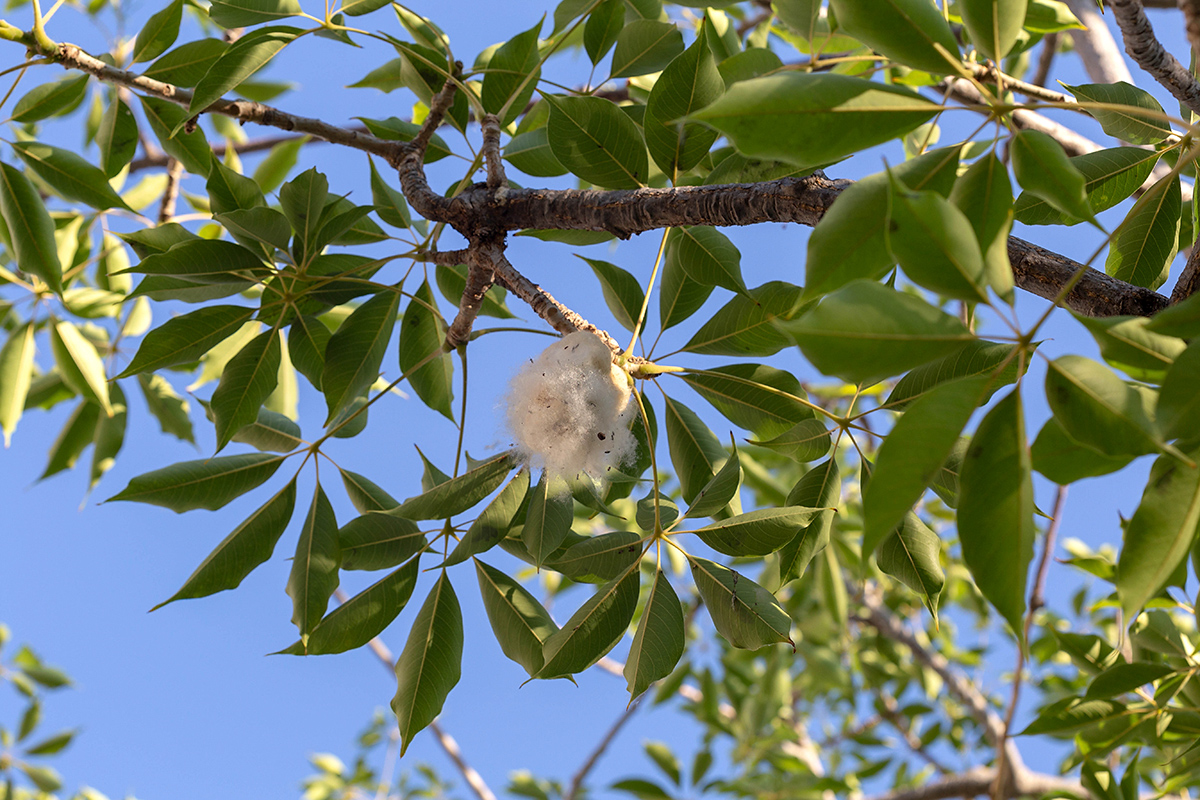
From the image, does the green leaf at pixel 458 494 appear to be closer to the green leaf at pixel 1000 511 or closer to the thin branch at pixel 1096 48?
the green leaf at pixel 1000 511

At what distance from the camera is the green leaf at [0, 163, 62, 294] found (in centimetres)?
125

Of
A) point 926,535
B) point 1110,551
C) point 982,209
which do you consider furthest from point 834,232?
point 1110,551

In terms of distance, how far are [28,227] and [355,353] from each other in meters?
0.58

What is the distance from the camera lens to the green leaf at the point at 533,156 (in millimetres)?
1307

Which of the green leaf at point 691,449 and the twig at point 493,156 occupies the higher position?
the twig at point 493,156

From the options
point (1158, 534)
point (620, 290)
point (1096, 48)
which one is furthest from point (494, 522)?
point (1096, 48)

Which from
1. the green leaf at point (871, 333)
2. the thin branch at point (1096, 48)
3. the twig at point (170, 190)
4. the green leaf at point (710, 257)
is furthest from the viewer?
the twig at point (170, 190)

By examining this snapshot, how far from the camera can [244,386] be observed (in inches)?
46.7

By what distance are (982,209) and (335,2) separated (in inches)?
43.5

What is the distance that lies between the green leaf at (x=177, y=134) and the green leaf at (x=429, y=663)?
0.84 metres

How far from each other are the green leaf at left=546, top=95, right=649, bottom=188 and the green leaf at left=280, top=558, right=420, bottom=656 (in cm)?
62

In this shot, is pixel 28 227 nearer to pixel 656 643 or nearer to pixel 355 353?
pixel 355 353

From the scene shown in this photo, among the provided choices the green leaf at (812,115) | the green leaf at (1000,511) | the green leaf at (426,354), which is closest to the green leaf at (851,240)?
the green leaf at (812,115)

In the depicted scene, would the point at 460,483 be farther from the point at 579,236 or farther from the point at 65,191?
the point at 65,191
